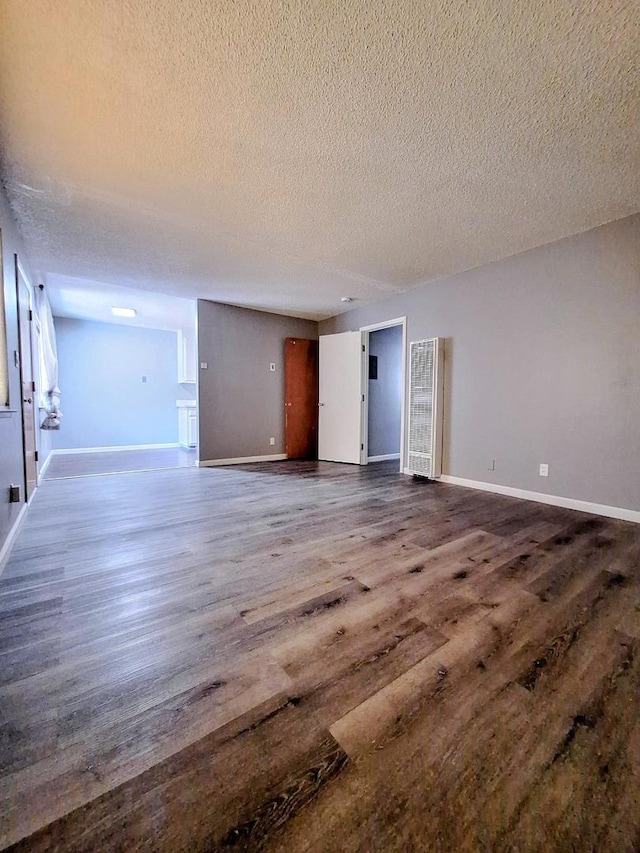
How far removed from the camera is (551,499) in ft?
10.1

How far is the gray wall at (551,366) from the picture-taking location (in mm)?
2678

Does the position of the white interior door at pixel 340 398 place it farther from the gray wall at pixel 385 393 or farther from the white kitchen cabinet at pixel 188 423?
the white kitchen cabinet at pixel 188 423

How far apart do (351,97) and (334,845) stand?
2.62 metres

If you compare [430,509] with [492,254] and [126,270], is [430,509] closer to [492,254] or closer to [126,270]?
[492,254]

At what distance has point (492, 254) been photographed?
332cm

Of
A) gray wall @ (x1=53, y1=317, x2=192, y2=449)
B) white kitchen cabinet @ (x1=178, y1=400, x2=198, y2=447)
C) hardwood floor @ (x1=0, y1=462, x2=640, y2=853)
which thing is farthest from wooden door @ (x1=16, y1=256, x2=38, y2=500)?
white kitchen cabinet @ (x1=178, y1=400, x2=198, y2=447)

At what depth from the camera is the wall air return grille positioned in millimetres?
3988

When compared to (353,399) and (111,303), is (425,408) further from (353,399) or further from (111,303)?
(111,303)

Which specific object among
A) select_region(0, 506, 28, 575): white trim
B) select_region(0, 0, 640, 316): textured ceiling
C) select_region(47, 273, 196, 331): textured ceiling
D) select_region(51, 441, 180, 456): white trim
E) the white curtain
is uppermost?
select_region(47, 273, 196, 331): textured ceiling

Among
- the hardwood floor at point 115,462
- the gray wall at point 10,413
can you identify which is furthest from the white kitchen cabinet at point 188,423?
the gray wall at point 10,413

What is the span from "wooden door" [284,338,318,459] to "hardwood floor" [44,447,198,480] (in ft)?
5.42

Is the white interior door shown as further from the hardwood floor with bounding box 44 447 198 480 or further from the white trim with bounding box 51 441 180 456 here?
the white trim with bounding box 51 441 180 456

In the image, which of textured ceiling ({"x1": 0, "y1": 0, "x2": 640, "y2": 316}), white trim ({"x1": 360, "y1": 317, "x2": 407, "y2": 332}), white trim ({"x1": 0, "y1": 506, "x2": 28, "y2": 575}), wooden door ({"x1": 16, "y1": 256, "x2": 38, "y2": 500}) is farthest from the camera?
white trim ({"x1": 360, "y1": 317, "x2": 407, "y2": 332})

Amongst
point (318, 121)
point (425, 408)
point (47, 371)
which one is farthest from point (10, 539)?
point (425, 408)
